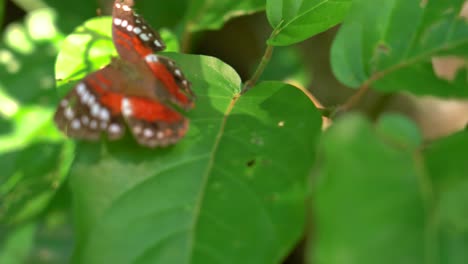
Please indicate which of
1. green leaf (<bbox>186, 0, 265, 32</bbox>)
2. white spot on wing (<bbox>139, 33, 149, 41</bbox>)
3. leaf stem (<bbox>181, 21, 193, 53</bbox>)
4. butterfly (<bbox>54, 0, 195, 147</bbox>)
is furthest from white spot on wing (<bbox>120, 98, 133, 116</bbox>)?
leaf stem (<bbox>181, 21, 193, 53</bbox>)

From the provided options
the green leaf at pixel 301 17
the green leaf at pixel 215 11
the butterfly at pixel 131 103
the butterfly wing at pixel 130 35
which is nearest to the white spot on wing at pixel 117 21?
the butterfly wing at pixel 130 35

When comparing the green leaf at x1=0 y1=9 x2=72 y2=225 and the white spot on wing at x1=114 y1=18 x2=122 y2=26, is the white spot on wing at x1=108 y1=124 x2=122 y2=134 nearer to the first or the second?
the white spot on wing at x1=114 y1=18 x2=122 y2=26

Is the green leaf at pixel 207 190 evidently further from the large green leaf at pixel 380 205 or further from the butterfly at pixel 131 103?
Answer: the large green leaf at pixel 380 205

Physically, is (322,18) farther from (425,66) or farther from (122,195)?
(122,195)

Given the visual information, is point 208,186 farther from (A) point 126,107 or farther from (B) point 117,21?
(B) point 117,21

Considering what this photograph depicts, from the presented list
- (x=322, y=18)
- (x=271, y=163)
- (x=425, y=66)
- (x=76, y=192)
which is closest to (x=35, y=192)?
(x=76, y=192)

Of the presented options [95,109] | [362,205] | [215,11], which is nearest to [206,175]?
[95,109]
